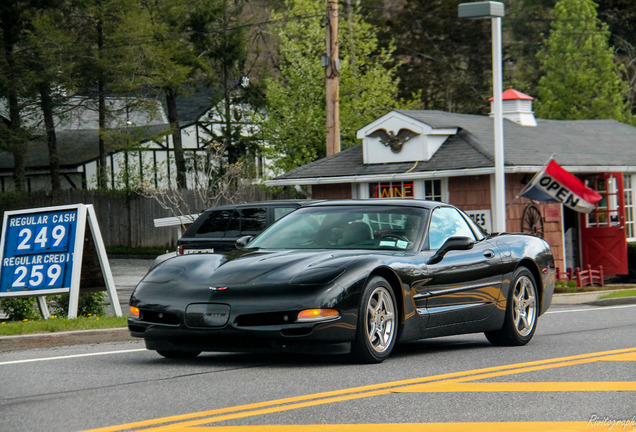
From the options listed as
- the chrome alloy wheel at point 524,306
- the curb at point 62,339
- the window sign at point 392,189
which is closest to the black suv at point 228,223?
the curb at point 62,339

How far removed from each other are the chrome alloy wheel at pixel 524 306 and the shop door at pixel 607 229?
1718 centimetres

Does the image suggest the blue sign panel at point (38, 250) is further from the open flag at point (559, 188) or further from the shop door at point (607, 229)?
the shop door at point (607, 229)

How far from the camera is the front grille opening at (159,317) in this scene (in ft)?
26.7

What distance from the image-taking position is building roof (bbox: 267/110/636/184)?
992 inches

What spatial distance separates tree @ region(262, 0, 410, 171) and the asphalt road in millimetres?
27372

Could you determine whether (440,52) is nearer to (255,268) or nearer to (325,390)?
(255,268)

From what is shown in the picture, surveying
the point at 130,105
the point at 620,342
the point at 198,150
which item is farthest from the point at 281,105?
the point at 620,342

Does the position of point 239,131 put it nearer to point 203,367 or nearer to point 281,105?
point 281,105

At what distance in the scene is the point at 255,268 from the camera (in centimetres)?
822

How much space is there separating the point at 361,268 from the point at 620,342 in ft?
11.4

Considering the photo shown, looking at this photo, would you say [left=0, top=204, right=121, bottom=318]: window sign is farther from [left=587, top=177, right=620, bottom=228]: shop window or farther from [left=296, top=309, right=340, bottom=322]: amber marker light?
[left=587, top=177, right=620, bottom=228]: shop window

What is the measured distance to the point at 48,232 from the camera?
13.1m

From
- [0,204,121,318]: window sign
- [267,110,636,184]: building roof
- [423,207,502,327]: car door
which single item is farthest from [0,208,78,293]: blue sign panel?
[267,110,636,184]: building roof

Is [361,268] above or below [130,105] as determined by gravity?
below
